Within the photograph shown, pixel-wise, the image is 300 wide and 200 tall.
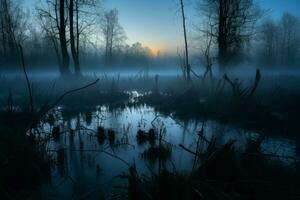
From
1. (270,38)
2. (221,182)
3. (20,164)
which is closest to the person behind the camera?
(221,182)

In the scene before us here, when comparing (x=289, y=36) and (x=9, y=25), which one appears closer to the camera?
(x=9, y=25)

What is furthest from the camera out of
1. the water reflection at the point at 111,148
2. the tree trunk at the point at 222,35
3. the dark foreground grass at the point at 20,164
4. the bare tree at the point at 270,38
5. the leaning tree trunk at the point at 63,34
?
the bare tree at the point at 270,38

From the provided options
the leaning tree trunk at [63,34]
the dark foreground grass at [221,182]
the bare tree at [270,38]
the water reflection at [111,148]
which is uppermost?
the bare tree at [270,38]

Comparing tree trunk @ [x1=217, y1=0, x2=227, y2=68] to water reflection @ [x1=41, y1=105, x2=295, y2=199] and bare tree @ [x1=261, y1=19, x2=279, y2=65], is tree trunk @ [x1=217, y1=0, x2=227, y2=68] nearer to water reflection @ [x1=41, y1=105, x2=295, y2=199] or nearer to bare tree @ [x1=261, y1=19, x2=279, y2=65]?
water reflection @ [x1=41, y1=105, x2=295, y2=199]

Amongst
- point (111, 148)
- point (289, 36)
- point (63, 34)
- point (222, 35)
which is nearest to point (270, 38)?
point (289, 36)

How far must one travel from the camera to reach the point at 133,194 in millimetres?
2459

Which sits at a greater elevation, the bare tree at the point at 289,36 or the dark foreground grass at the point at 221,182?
the bare tree at the point at 289,36

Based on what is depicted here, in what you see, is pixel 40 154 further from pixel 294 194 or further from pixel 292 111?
pixel 292 111

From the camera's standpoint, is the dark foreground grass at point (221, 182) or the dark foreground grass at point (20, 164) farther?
the dark foreground grass at point (20, 164)

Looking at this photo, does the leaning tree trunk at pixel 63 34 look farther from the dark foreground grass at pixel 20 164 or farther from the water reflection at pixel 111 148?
the dark foreground grass at pixel 20 164

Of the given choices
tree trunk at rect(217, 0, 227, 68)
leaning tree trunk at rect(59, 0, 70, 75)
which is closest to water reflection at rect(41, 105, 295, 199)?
leaning tree trunk at rect(59, 0, 70, 75)

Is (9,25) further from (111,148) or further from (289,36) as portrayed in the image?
(289,36)

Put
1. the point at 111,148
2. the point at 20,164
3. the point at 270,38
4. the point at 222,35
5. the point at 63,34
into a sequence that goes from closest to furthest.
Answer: the point at 20,164 → the point at 111,148 → the point at 63,34 → the point at 222,35 → the point at 270,38

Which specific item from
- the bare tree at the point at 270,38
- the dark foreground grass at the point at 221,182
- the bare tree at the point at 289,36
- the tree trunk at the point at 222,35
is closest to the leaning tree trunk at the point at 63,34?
the tree trunk at the point at 222,35
